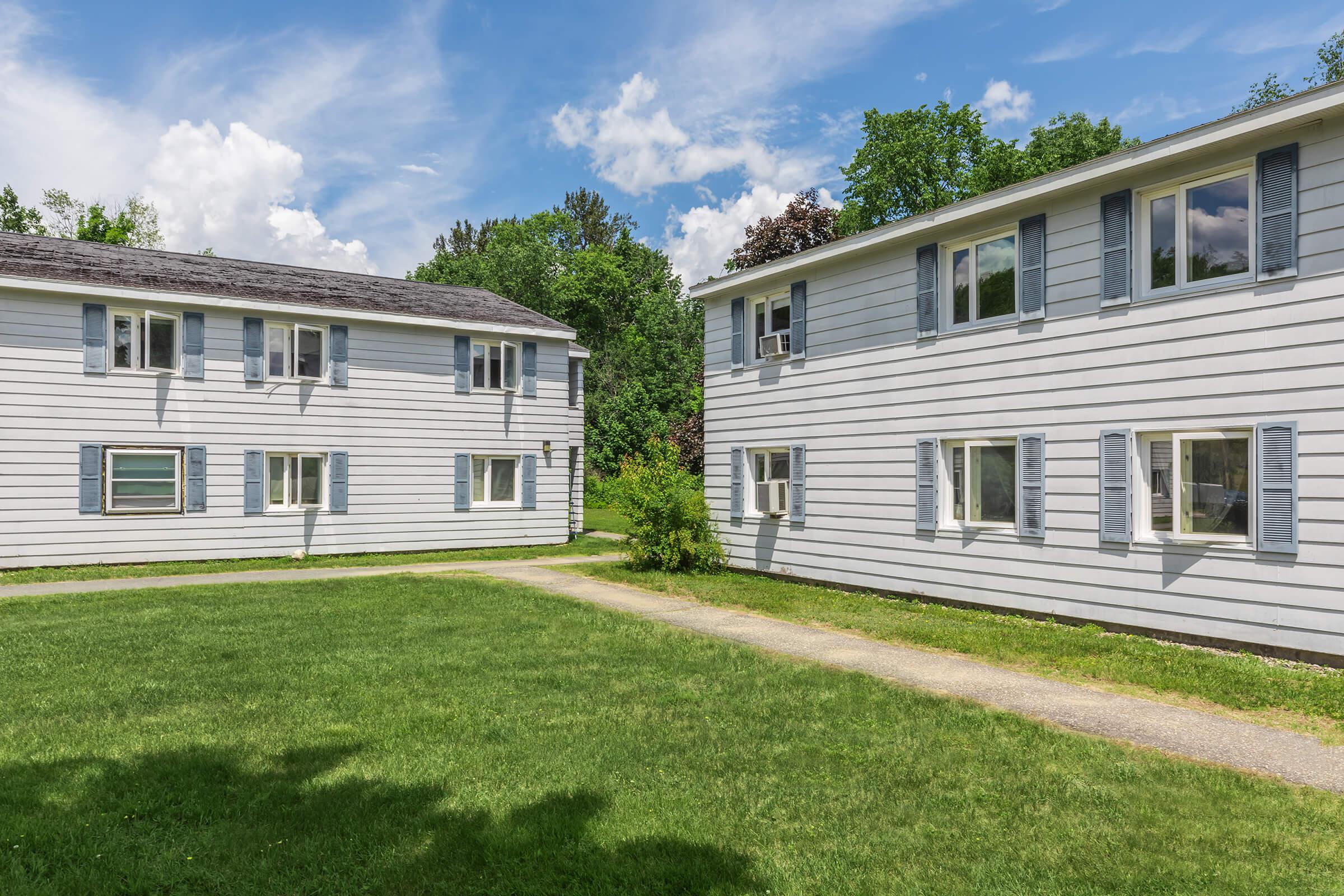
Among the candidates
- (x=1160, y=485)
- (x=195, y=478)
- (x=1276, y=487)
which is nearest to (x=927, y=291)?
(x=1160, y=485)

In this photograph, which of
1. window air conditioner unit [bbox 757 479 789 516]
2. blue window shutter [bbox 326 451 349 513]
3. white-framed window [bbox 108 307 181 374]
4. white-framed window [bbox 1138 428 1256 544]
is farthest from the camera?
blue window shutter [bbox 326 451 349 513]

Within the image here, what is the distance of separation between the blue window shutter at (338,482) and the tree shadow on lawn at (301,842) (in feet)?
47.9

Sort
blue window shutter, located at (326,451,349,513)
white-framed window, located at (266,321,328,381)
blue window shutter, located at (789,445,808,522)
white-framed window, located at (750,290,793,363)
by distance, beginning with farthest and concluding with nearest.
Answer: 1. blue window shutter, located at (326,451,349,513)
2. white-framed window, located at (266,321,328,381)
3. white-framed window, located at (750,290,793,363)
4. blue window shutter, located at (789,445,808,522)

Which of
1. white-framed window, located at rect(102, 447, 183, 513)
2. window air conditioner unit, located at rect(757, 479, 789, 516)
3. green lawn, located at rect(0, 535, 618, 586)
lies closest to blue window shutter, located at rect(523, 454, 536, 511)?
green lawn, located at rect(0, 535, 618, 586)

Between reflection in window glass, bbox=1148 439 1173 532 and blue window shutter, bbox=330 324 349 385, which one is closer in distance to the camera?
reflection in window glass, bbox=1148 439 1173 532

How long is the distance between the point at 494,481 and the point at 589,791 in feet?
57.7

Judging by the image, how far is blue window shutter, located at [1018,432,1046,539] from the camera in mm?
10797

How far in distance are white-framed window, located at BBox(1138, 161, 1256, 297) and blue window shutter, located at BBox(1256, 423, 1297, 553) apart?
1.68m

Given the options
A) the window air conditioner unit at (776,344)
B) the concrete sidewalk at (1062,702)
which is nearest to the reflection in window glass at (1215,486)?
the concrete sidewalk at (1062,702)

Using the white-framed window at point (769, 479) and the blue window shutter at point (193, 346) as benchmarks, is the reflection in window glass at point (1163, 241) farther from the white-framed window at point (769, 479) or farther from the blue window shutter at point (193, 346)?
the blue window shutter at point (193, 346)

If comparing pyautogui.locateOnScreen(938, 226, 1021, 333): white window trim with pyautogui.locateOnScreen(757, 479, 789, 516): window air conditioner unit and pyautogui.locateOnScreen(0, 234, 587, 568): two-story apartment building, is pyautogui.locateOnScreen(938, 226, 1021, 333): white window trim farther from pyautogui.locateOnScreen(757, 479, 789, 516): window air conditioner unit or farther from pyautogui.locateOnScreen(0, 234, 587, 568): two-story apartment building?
pyautogui.locateOnScreen(0, 234, 587, 568): two-story apartment building

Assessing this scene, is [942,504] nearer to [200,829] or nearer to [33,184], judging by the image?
[200,829]

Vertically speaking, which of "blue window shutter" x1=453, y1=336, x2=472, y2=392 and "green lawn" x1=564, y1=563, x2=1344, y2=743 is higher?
"blue window shutter" x1=453, y1=336, x2=472, y2=392

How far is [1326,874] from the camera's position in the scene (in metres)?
3.74
